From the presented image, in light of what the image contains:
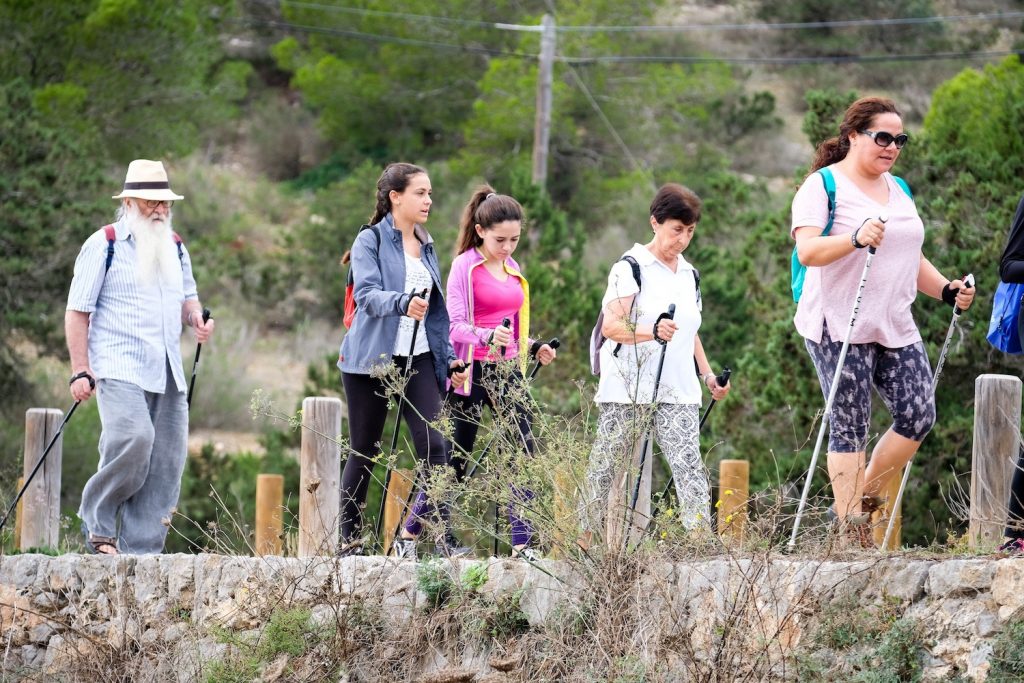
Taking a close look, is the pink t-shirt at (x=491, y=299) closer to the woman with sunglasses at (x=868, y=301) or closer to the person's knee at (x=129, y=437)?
the woman with sunglasses at (x=868, y=301)

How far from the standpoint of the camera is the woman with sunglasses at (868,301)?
614cm

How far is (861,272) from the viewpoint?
623 cm

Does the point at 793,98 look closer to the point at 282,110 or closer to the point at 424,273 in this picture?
the point at 282,110

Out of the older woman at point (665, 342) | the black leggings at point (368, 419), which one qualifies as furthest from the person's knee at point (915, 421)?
the black leggings at point (368, 419)

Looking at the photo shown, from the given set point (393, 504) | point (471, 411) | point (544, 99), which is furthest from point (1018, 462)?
point (544, 99)

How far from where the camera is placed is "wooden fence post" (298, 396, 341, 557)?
23.4 ft

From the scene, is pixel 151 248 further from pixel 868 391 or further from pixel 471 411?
pixel 868 391

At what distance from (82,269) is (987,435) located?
4.36 metres

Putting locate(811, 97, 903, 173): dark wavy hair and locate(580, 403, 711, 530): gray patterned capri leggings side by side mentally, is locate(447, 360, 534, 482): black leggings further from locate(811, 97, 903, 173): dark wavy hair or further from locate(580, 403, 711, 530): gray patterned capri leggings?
locate(811, 97, 903, 173): dark wavy hair

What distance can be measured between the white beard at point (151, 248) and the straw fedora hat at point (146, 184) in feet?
0.28

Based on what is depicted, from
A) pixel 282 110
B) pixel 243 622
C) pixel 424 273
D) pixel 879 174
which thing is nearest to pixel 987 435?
pixel 879 174

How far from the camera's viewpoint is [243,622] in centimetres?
691

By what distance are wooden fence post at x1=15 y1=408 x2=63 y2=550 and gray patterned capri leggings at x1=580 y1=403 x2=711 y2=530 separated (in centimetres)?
327

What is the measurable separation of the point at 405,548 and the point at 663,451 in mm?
1241
